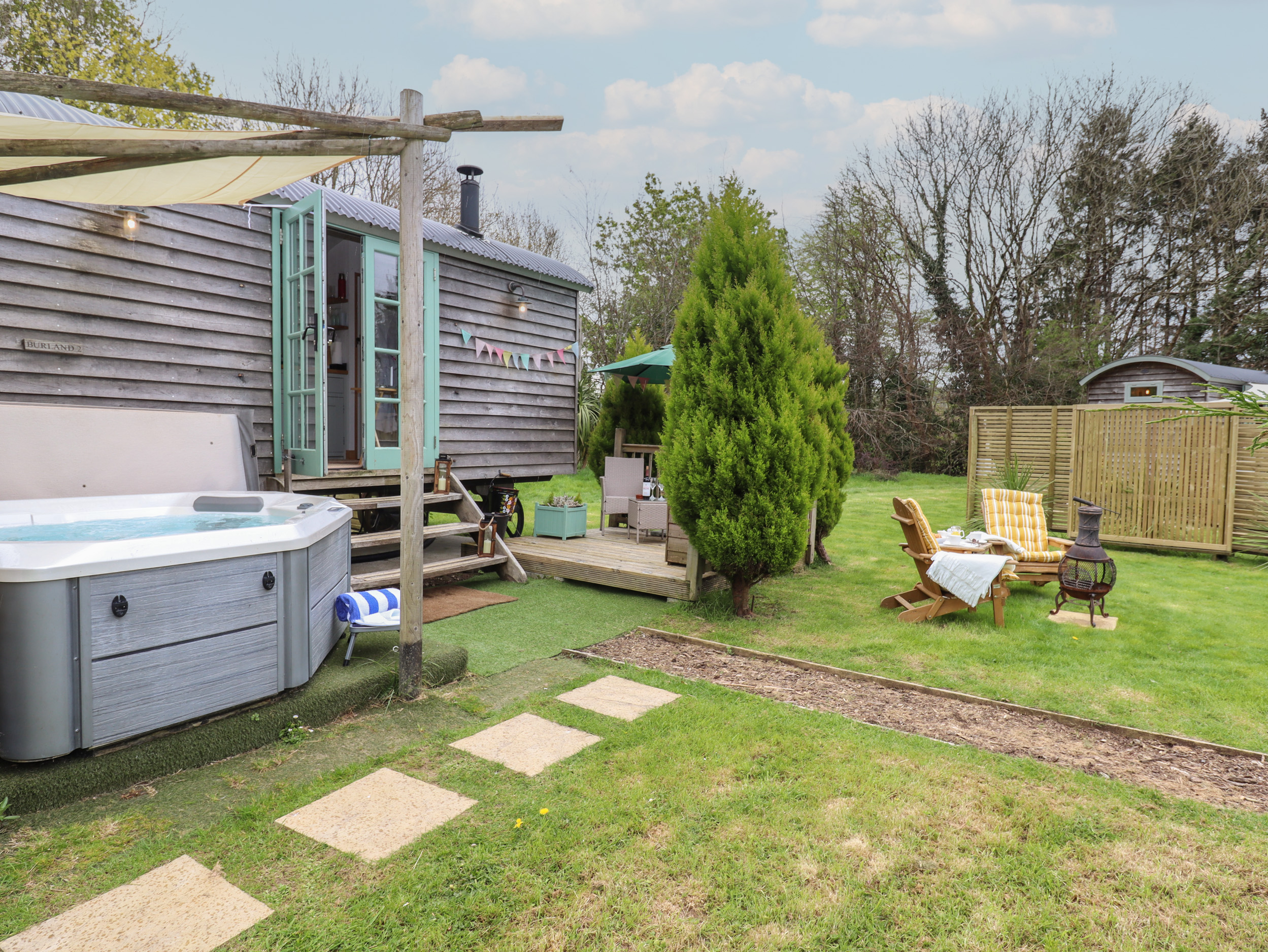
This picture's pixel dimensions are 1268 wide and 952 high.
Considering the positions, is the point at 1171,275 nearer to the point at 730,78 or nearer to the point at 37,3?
the point at 730,78

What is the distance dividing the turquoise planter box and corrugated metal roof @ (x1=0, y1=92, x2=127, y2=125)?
4.25m

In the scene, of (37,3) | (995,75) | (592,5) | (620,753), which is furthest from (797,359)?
(995,75)

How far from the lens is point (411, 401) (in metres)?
3.05

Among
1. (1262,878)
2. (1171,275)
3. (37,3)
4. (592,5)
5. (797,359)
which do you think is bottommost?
(1262,878)

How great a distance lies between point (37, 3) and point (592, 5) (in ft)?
30.2

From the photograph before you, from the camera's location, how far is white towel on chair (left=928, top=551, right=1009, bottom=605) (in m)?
4.59

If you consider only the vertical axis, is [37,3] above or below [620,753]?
above

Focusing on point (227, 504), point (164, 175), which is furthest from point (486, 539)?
point (164, 175)

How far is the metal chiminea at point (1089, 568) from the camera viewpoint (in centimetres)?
464

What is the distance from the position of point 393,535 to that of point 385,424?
3.79 ft

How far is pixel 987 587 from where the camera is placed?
4602 mm

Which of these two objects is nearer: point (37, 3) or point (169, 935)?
point (169, 935)

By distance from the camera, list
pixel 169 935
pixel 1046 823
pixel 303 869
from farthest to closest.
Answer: pixel 1046 823 → pixel 303 869 → pixel 169 935

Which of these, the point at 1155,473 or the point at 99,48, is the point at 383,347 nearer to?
the point at 1155,473
